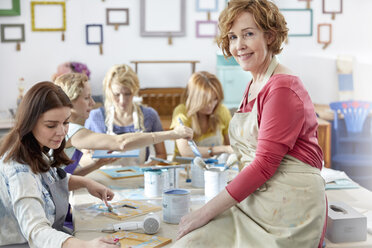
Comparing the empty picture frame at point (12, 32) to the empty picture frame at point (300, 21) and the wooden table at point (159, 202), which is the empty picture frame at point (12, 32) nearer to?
the empty picture frame at point (300, 21)

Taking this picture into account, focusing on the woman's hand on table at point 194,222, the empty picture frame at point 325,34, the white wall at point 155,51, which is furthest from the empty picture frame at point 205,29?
the woman's hand on table at point 194,222

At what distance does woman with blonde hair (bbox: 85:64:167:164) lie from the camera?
3012 millimetres

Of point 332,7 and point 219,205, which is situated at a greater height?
point 332,7

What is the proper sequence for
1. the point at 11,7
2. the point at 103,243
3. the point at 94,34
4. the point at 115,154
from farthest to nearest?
the point at 94,34 → the point at 11,7 → the point at 115,154 → the point at 103,243

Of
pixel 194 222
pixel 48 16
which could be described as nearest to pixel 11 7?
pixel 48 16

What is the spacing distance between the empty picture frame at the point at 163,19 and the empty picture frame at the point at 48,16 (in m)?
0.77

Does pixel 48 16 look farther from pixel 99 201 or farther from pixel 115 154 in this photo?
pixel 99 201

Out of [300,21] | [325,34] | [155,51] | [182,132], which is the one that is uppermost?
[300,21]

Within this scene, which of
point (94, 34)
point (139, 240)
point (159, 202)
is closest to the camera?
point (139, 240)

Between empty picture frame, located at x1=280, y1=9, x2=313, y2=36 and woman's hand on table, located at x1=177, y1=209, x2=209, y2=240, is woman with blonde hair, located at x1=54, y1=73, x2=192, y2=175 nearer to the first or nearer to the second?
woman's hand on table, located at x1=177, y1=209, x2=209, y2=240

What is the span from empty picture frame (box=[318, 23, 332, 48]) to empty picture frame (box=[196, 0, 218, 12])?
43.5 inches

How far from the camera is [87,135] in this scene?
2338 mm

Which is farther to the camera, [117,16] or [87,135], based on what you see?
[117,16]

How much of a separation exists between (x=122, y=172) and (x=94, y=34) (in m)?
2.70
